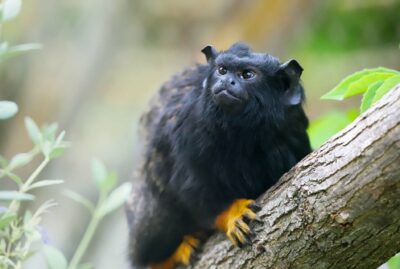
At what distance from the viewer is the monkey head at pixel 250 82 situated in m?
3.01

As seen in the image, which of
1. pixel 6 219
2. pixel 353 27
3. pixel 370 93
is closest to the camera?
pixel 6 219

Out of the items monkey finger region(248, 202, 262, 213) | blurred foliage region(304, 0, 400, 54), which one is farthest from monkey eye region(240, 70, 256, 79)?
blurred foliage region(304, 0, 400, 54)

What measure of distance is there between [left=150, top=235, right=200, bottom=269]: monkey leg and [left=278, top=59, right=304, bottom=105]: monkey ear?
0.77 meters

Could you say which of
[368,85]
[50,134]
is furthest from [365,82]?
[50,134]

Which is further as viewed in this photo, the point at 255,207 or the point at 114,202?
the point at 255,207

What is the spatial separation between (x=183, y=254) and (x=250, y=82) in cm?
86

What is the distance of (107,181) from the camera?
95.3 inches

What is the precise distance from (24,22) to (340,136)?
14.9 ft

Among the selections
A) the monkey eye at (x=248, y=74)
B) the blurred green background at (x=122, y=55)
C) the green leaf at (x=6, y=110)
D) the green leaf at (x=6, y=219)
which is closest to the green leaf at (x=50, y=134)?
the green leaf at (x=6, y=110)

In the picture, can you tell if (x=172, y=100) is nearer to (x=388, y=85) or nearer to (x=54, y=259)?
(x=388, y=85)

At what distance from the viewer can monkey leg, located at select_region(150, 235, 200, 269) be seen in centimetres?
328

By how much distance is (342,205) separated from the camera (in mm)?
2271

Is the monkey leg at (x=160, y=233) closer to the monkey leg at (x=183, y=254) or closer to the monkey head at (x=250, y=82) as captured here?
the monkey leg at (x=183, y=254)

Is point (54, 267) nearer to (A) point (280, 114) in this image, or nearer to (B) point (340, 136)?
(B) point (340, 136)
